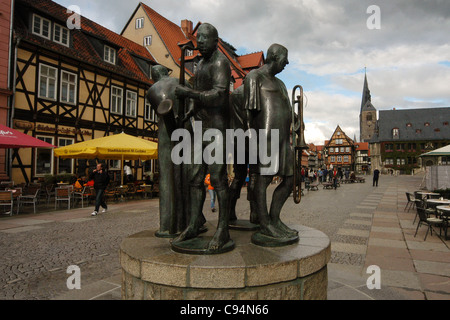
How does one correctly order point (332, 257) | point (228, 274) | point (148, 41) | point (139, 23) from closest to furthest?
point (228, 274) < point (332, 257) < point (148, 41) < point (139, 23)

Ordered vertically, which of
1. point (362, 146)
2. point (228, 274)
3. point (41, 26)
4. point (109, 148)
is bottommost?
point (228, 274)

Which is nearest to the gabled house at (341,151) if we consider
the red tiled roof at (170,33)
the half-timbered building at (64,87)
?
the red tiled roof at (170,33)

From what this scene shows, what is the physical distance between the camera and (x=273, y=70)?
10.5 ft

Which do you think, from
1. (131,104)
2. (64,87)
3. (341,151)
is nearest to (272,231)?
(64,87)

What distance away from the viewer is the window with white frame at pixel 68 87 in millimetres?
15234

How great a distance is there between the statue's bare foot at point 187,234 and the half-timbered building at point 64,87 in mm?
13187

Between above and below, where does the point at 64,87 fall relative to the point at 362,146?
below

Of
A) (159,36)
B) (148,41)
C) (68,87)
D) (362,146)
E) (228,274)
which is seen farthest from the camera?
(362,146)

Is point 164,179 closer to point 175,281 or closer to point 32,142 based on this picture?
point 175,281

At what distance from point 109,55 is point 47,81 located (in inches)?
203

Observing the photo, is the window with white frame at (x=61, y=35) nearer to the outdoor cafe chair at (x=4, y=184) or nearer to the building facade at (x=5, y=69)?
the building facade at (x=5, y=69)

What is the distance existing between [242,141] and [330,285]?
2008 mm

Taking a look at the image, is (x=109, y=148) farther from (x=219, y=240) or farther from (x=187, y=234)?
(x=219, y=240)

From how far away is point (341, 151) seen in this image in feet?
270
